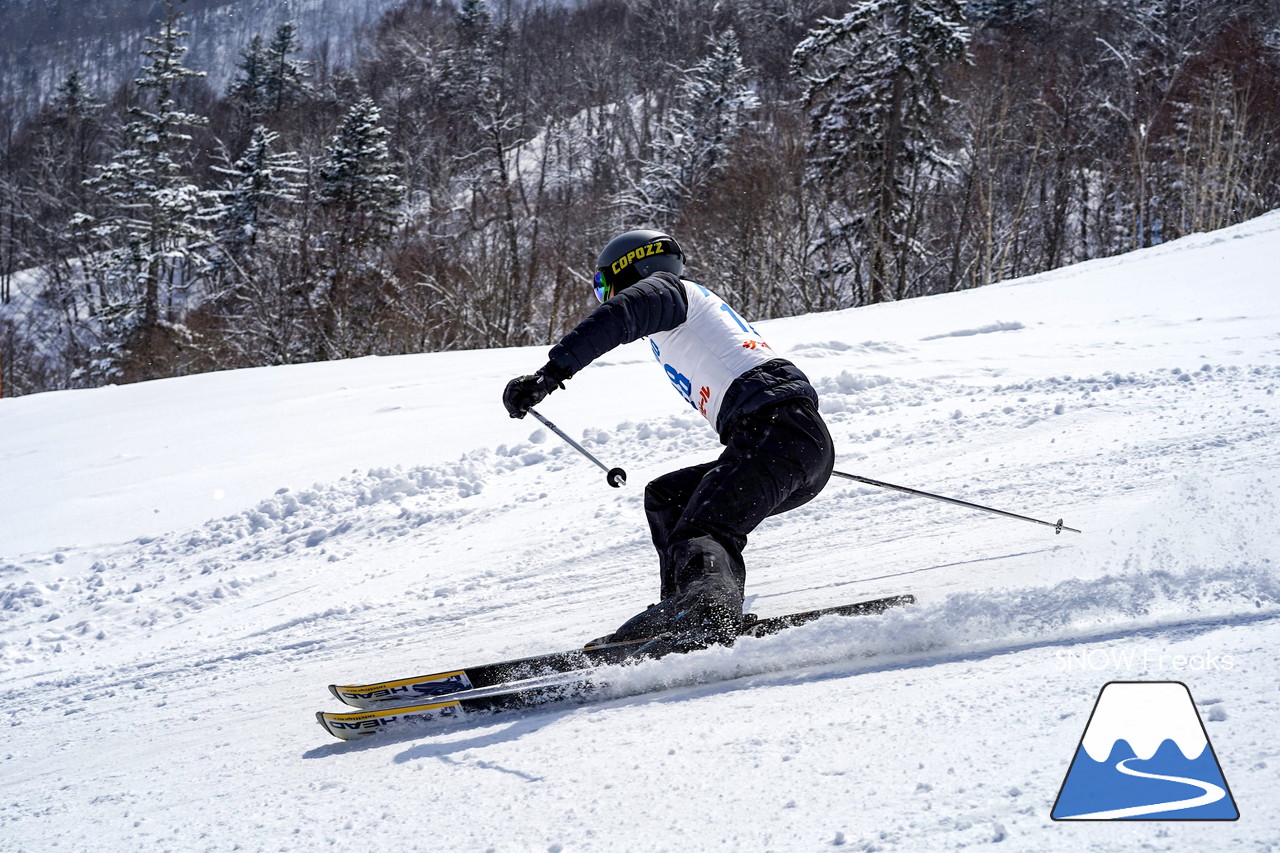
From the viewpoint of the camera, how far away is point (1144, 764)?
1836 millimetres

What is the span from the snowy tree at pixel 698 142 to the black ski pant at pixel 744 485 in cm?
2734

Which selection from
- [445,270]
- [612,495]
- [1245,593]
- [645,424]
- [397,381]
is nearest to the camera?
[1245,593]

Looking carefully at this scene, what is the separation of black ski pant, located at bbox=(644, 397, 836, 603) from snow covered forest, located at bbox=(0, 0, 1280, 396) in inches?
817

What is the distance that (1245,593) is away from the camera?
8.24 feet

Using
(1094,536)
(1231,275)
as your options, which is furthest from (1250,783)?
(1231,275)

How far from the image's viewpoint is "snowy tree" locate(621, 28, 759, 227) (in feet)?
101

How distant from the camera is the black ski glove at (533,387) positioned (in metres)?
2.93

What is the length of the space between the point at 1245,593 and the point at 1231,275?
9.33 m

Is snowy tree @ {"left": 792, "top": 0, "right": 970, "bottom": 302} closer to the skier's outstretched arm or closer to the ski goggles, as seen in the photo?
the ski goggles

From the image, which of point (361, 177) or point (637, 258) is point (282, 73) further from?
point (637, 258)

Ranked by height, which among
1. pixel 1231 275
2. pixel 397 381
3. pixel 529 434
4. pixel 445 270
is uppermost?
pixel 445 270

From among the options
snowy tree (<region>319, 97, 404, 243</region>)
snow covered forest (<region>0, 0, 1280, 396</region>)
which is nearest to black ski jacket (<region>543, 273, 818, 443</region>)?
snow covered forest (<region>0, 0, 1280, 396</region>)

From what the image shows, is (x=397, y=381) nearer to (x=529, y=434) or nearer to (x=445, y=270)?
(x=529, y=434)

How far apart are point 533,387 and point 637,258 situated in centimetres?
65
